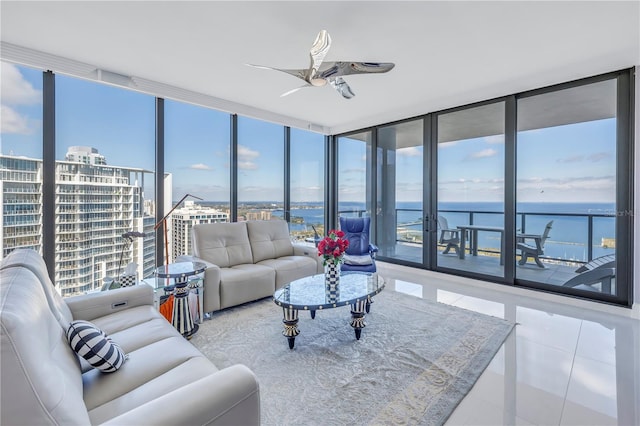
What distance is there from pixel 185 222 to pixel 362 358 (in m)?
3.17

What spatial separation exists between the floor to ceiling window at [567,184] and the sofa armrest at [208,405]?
4.14 meters

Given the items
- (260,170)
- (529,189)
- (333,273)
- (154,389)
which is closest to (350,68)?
(333,273)

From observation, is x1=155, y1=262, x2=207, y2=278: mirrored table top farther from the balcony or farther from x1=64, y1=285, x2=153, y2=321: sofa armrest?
the balcony

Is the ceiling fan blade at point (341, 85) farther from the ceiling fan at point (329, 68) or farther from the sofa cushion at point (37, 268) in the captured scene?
the sofa cushion at point (37, 268)

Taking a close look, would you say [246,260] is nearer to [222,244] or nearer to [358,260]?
[222,244]

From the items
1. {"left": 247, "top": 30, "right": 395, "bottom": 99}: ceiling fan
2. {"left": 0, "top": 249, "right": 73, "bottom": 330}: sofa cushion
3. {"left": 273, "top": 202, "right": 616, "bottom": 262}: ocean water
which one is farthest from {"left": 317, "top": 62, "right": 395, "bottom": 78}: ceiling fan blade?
{"left": 273, "top": 202, "right": 616, "bottom": 262}: ocean water

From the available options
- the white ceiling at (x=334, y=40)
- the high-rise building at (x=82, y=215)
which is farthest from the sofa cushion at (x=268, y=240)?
the white ceiling at (x=334, y=40)

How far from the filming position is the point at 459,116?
4484 millimetres

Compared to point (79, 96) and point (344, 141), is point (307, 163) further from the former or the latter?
point (79, 96)

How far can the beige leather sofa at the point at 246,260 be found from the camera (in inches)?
124

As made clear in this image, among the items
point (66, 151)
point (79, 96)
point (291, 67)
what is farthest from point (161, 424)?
point (79, 96)

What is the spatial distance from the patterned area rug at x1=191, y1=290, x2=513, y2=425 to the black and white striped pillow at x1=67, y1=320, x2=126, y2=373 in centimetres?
86

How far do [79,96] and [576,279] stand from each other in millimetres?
6378

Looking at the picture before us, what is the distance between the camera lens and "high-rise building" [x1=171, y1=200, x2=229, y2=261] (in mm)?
4070
